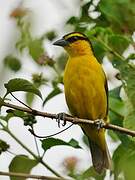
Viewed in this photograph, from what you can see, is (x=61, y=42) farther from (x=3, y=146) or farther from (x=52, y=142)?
(x=3, y=146)

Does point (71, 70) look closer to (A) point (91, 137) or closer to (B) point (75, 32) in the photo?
(B) point (75, 32)

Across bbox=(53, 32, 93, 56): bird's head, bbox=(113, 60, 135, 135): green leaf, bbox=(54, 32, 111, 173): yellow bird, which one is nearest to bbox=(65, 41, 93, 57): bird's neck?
bbox=(53, 32, 93, 56): bird's head

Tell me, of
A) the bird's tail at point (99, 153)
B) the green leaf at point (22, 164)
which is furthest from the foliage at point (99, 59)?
the bird's tail at point (99, 153)

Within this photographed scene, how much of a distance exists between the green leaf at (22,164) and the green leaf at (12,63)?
3.56 ft

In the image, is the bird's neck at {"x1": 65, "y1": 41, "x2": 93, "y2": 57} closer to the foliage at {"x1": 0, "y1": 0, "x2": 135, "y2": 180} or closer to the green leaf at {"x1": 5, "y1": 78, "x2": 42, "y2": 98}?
the foliage at {"x1": 0, "y1": 0, "x2": 135, "y2": 180}

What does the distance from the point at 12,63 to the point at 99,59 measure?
0.72 meters

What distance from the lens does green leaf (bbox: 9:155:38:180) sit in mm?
3092

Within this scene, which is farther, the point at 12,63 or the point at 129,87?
the point at 12,63

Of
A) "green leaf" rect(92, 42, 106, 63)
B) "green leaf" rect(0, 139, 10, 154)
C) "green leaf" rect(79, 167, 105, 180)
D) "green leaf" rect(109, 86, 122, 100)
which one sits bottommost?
"green leaf" rect(79, 167, 105, 180)

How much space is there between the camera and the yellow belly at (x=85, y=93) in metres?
4.13

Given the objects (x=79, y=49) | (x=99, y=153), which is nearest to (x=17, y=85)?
(x=99, y=153)

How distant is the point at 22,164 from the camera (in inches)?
123

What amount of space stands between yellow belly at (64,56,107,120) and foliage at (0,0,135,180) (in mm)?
136

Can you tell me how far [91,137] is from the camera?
4.29 meters
